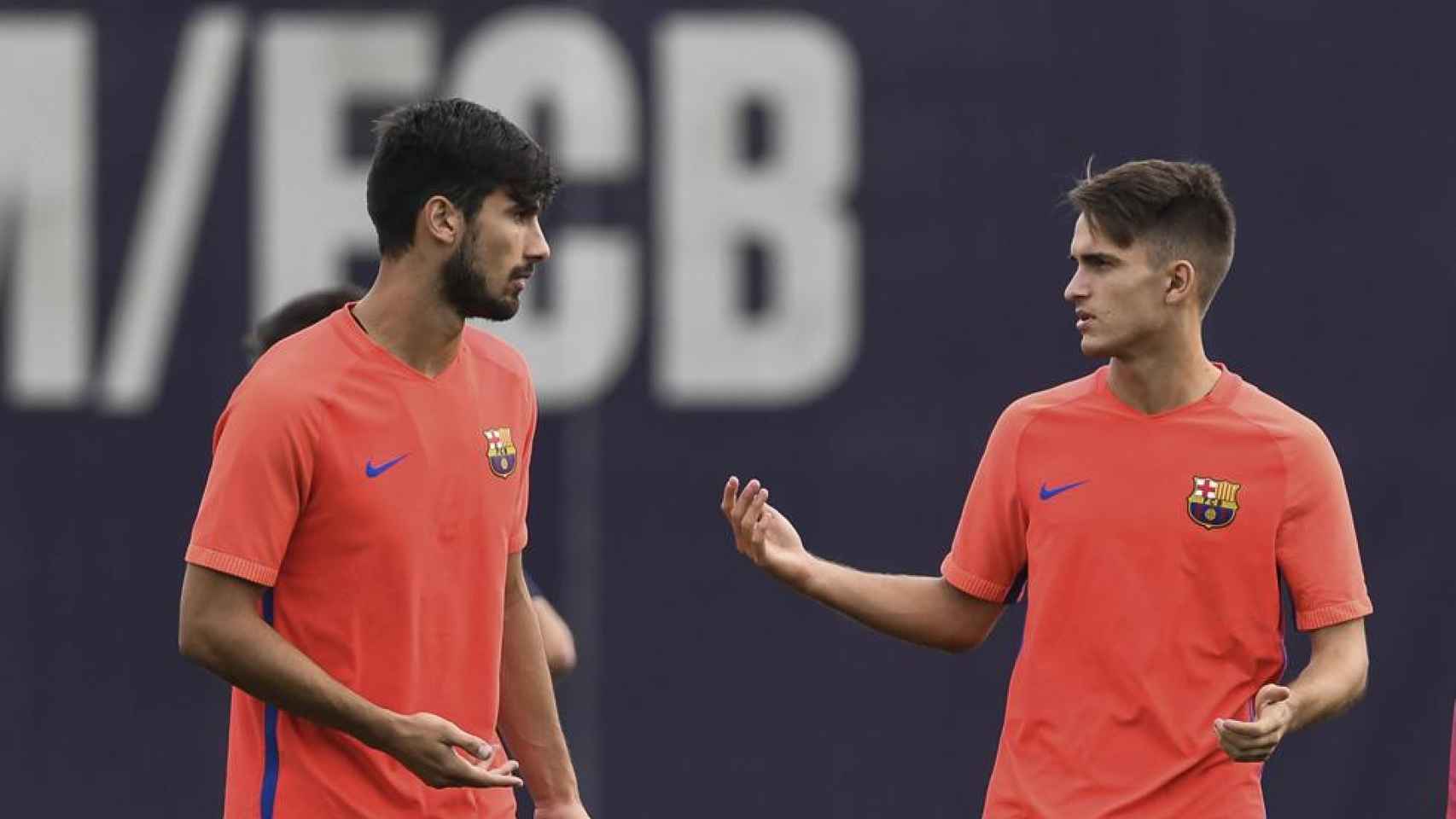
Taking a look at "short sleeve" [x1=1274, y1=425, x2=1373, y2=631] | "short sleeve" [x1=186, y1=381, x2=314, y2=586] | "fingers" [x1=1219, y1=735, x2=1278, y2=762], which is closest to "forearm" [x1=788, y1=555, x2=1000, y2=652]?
"short sleeve" [x1=1274, y1=425, x2=1373, y2=631]

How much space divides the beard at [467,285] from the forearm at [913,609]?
890 mm

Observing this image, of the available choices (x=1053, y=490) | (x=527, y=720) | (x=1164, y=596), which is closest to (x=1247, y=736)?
(x=1164, y=596)

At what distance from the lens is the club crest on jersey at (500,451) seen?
382 centimetres

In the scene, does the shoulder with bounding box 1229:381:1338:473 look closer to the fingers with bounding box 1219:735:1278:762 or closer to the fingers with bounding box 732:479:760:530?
the fingers with bounding box 1219:735:1278:762

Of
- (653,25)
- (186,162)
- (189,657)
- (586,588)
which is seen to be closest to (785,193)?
(653,25)

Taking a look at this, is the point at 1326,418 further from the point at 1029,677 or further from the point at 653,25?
the point at 1029,677

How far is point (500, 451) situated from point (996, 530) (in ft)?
3.14

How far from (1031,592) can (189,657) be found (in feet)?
4.74

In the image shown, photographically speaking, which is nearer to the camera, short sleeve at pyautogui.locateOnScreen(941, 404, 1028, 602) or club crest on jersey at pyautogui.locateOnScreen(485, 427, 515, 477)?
club crest on jersey at pyautogui.locateOnScreen(485, 427, 515, 477)

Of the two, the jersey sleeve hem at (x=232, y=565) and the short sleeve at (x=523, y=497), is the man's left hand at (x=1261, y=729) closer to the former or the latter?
the short sleeve at (x=523, y=497)

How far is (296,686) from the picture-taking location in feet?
11.6

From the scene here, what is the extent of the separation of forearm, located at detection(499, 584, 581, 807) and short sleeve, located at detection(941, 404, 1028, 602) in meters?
0.79

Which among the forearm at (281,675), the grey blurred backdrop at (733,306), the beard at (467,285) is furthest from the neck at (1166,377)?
the grey blurred backdrop at (733,306)

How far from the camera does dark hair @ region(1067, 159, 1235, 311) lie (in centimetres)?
423
